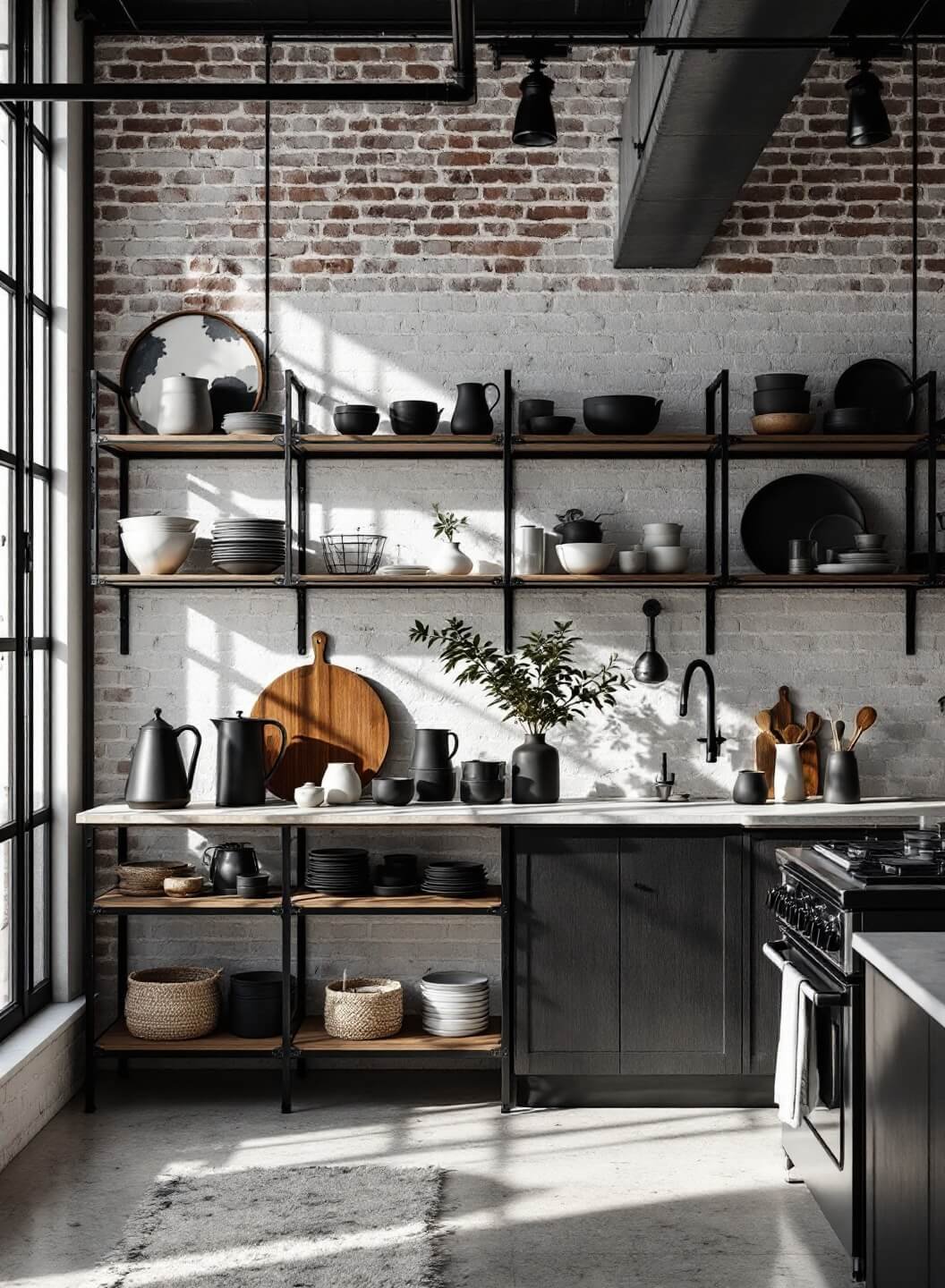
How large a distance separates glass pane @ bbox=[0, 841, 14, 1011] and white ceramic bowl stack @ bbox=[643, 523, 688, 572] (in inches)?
96.5

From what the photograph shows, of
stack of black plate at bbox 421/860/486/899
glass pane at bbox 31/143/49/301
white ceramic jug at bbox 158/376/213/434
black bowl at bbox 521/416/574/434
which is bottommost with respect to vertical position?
stack of black plate at bbox 421/860/486/899

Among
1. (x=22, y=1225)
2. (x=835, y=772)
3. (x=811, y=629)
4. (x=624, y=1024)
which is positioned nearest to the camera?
(x=22, y=1225)

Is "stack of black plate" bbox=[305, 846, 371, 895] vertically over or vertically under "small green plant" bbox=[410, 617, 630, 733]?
under

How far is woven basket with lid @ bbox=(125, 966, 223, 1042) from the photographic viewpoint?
4.45 metres

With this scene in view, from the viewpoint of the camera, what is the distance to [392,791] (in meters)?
4.66

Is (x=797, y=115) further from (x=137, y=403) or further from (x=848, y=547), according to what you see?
Result: (x=137, y=403)

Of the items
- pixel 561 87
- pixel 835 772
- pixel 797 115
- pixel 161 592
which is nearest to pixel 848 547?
pixel 835 772

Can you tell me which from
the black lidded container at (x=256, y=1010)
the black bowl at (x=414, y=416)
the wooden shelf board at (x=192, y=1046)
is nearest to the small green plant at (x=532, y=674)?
the black bowl at (x=414, y=416)

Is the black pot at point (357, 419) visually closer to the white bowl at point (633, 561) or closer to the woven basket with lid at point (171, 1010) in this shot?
the white bowl at point (633, 561)

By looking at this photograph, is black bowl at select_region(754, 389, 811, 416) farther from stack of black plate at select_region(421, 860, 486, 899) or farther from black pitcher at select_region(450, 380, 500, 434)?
stack of black plate at select_region(421, 860, 486, 899)

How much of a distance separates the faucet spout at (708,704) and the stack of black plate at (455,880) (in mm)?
983

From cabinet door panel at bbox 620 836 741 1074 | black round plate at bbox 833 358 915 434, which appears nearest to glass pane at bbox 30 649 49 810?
cabinet door panel at bbox 620 836 741 1074

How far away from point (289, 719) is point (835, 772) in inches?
80.8

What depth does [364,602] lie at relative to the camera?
500 centimetres
